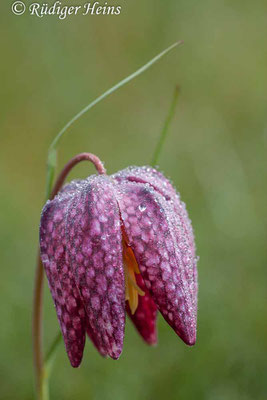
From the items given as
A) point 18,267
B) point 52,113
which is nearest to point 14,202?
point 18,267

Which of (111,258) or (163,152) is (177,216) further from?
(163,152)

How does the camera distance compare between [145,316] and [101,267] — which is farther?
[145,316]
